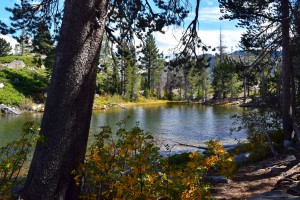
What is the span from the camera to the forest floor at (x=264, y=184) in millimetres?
4109

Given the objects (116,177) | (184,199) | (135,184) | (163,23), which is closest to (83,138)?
(116,177)

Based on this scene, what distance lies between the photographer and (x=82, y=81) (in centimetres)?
352

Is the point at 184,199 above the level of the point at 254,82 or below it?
below

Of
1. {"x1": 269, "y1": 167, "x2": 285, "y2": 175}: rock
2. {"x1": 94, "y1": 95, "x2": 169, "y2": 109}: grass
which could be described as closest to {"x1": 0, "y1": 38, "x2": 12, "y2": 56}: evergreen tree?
{"x1": 94, "y1": 95, "x2": 169, "y2": 109}: grass

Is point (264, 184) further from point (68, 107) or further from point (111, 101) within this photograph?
point (111, 101)

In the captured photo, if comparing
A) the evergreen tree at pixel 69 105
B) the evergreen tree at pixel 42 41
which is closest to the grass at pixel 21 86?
the evergreen tree at pixel 42 41

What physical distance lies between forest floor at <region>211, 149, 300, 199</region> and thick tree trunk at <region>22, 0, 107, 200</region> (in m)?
2.21

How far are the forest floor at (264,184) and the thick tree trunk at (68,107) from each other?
7.26ft

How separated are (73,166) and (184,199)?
1211 millimetres

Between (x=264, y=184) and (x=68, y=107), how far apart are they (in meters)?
3.71

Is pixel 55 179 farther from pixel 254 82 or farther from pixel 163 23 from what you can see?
pixel 254 82

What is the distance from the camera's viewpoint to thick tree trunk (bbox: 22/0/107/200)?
338 centimetres

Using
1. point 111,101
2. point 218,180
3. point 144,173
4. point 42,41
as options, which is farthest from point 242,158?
point 111,101

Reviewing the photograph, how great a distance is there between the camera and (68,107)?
3438mm
